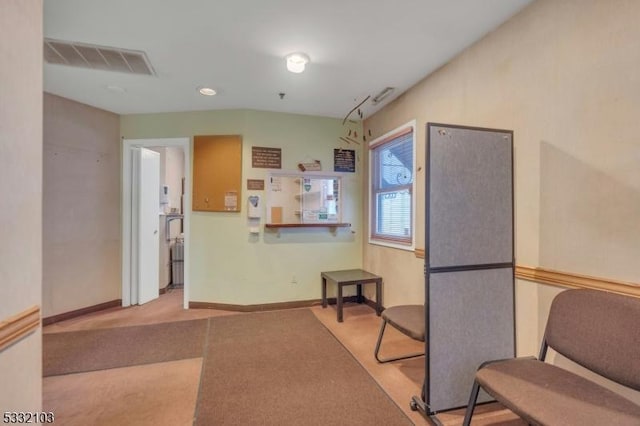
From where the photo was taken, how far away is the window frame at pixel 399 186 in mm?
2945

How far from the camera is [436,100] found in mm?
2615

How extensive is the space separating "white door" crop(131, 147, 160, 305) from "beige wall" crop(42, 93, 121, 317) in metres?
0.20

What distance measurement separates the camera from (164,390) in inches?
78.7

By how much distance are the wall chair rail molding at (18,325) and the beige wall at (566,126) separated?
257 cm

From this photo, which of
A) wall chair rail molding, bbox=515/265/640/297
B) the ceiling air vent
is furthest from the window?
the ceiling air vent

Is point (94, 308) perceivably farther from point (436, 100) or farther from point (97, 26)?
point (436, 100)

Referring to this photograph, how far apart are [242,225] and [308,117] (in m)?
1.65

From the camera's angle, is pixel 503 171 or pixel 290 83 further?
pixel 290 83

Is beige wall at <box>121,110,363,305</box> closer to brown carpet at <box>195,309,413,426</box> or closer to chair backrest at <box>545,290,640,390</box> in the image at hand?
brown carpet at <box>195,309,413,426</box>

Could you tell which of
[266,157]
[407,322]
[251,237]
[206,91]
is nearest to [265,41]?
[206,91]

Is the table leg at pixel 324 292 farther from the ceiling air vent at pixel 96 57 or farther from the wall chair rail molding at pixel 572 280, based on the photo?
the ceiling air vent at pixel 96 57

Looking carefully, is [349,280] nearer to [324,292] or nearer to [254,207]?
[324,292]

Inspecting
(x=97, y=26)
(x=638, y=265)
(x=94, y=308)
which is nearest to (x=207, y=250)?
(x=94, y=308)

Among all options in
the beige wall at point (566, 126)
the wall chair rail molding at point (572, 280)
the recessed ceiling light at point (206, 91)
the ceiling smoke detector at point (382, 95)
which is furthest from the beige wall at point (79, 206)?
the wall chair rail molding at point (572, 280)
